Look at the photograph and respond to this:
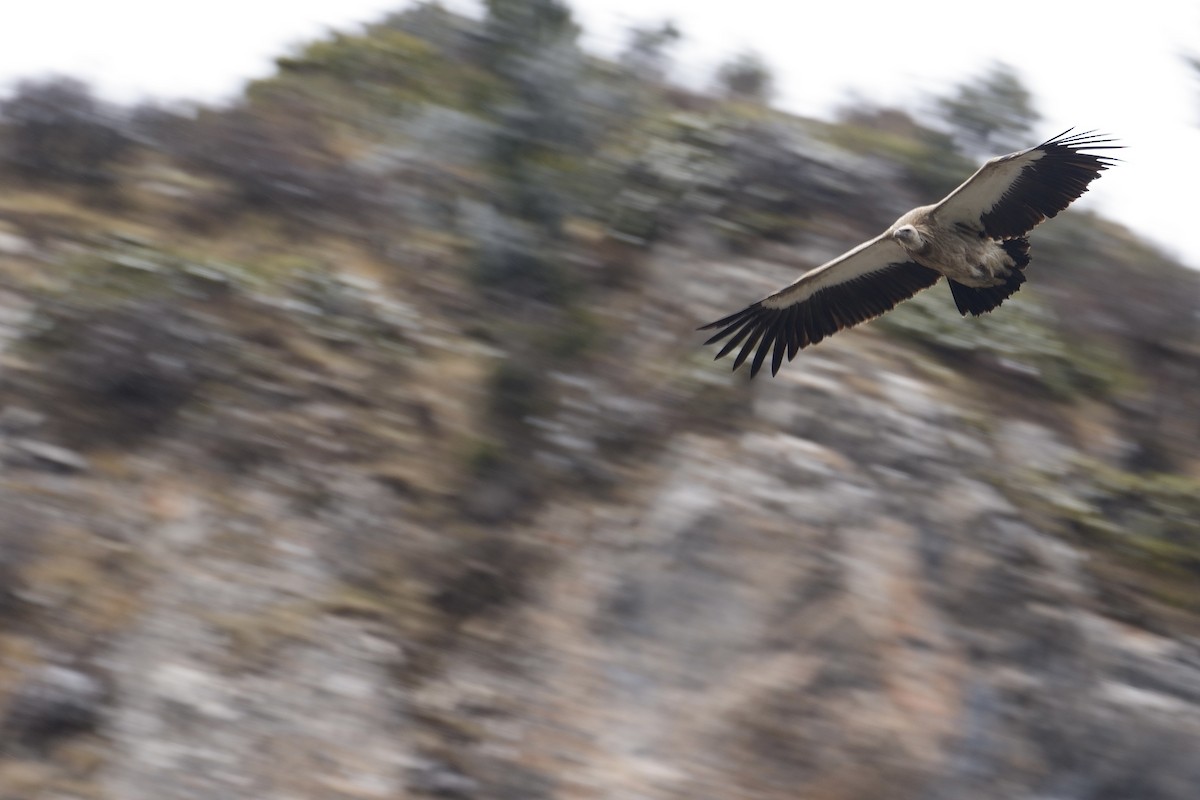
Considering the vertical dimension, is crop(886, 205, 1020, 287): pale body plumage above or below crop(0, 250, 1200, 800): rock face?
above

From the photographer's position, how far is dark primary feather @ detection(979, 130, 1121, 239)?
741cm

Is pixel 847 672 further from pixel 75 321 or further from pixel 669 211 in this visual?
pixel 75 321

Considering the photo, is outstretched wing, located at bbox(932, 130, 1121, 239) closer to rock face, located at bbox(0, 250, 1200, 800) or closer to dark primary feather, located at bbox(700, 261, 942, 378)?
dark primary feather, located at bbox(700, 261, 942, 378)

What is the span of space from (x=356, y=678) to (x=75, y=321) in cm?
332

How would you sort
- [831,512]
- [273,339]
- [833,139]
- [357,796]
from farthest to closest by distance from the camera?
[833,139], [273,339], [831,512], [357,796]

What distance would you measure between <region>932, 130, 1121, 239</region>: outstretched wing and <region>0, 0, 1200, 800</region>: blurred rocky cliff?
1.90 metres

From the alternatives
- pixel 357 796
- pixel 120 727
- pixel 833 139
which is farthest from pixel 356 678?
pixel 833 139

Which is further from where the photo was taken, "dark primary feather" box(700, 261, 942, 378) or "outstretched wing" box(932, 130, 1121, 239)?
"dark primary feather" box(700, 261, 942, 378)

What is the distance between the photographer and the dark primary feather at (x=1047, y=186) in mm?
7410

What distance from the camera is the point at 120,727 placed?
800 centimetres

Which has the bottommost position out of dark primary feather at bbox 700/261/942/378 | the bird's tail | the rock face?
the rock face

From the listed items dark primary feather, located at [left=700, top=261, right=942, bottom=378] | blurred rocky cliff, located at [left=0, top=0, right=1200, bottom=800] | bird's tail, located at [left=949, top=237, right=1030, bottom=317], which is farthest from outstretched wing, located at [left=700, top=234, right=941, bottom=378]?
blurred rocky cliff, located at [left=0, top=0, right=1200, bottom=800]

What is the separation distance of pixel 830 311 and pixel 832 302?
0.26 feet

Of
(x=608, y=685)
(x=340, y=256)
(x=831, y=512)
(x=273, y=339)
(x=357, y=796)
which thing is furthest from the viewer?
(x=340, y=256)
